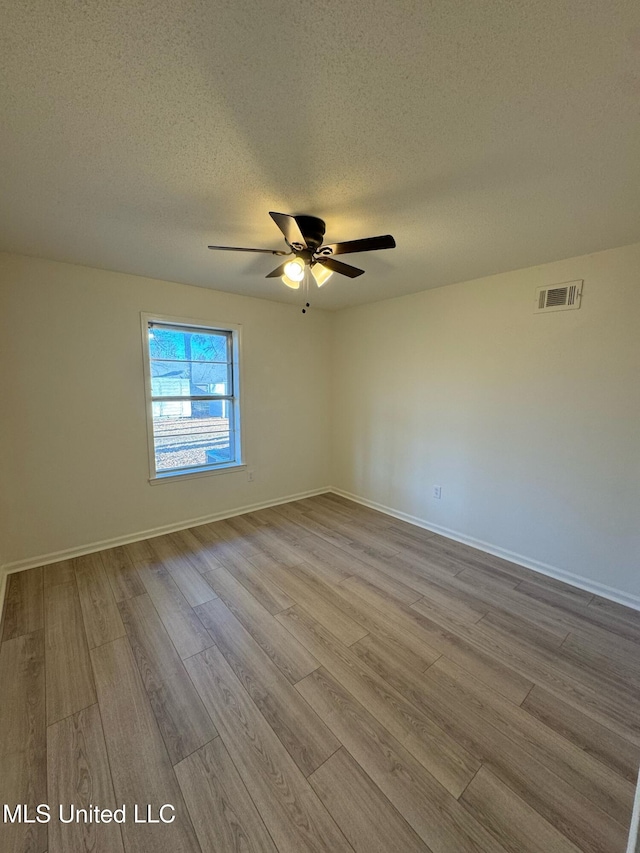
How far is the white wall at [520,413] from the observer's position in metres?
2.26

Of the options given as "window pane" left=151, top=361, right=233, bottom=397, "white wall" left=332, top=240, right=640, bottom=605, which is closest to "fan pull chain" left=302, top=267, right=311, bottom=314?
"white wall" left=332, top=240, right=640, bottom=605

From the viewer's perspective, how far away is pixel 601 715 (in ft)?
4.93

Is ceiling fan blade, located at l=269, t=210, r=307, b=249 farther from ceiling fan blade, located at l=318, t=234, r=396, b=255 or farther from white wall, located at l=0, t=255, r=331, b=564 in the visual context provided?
white wall, located at l=0, t=255, r=331, b=564

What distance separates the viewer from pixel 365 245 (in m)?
1.70

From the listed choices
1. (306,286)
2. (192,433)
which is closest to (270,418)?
(192,433)

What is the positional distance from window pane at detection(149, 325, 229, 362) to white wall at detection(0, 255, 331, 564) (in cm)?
19

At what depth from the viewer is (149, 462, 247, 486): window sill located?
125 inches

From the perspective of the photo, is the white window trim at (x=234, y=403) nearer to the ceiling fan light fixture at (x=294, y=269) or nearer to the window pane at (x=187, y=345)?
the window pane at (x=187, y=345)

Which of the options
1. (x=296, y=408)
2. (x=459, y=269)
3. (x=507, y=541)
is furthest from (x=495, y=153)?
(x=296, y=408)

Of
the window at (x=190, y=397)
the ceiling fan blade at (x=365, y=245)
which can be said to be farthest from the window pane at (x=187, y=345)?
the ceiling fan blade at (x=365, y=245)

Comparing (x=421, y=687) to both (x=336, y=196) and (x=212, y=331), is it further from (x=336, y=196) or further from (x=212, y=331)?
(x=212, y=331)

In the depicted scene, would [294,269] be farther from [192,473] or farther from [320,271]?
[192,473]

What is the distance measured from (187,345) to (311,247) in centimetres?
196

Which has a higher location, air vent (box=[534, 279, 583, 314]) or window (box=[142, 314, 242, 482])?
air vent (box=[534, 279, 583, 314])
